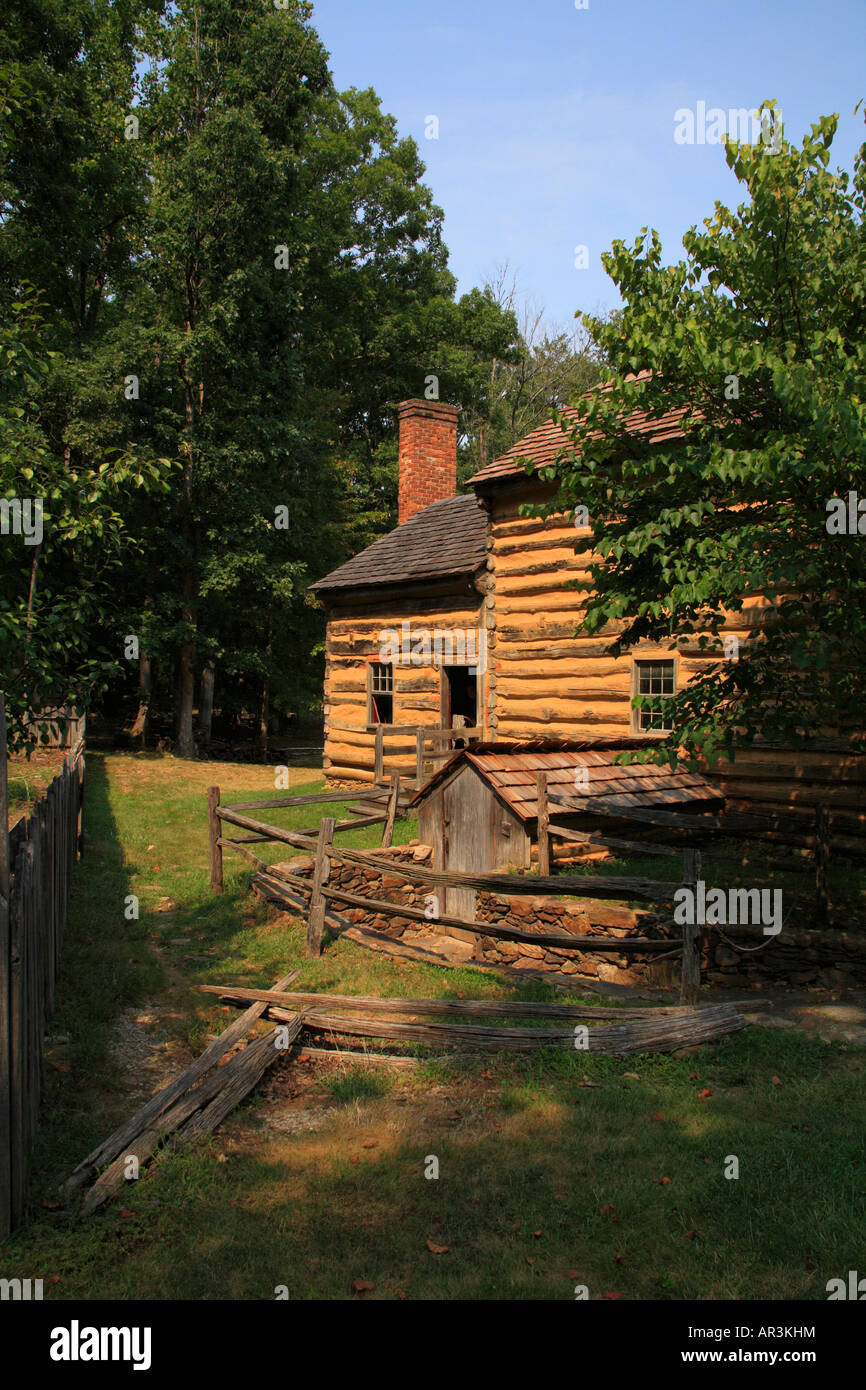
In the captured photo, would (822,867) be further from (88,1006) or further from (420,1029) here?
(88,1006)

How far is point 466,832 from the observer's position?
12.0 m

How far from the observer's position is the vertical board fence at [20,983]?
4.24 m

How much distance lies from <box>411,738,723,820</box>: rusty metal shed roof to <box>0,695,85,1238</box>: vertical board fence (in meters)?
5.75

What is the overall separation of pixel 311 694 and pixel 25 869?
30062 millimetres

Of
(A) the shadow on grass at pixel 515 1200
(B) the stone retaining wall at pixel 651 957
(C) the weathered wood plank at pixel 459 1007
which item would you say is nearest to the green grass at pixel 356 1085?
(A) the shadow on grass at pixel 515 1200

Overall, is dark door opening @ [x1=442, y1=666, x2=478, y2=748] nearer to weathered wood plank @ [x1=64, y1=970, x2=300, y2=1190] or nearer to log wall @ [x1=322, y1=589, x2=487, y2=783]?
log wall @ [x1=322, y1=589, x2=487, y2=783]

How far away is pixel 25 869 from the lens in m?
5.17

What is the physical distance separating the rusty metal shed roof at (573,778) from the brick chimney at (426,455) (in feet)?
38.9

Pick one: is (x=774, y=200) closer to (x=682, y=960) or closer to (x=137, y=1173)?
(x=682, y=960)

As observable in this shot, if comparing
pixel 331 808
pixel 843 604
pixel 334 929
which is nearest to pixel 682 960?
pixel 843 604

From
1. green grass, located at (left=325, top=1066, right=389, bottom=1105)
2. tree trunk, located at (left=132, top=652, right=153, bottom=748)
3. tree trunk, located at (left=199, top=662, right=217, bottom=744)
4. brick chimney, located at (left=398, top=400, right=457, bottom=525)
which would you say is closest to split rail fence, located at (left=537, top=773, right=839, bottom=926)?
green grass, located at (left=325, top=1066, right=389, bottom=1105)

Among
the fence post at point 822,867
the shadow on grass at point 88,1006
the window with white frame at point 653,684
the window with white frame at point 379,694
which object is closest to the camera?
the shadow on grass at point 88,1006

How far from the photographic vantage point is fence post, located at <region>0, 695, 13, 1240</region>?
4184 mm

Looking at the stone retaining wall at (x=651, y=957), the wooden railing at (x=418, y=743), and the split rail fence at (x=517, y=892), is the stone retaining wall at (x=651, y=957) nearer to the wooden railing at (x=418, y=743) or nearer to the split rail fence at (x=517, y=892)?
the split rail fence at (x=517, y=892)
